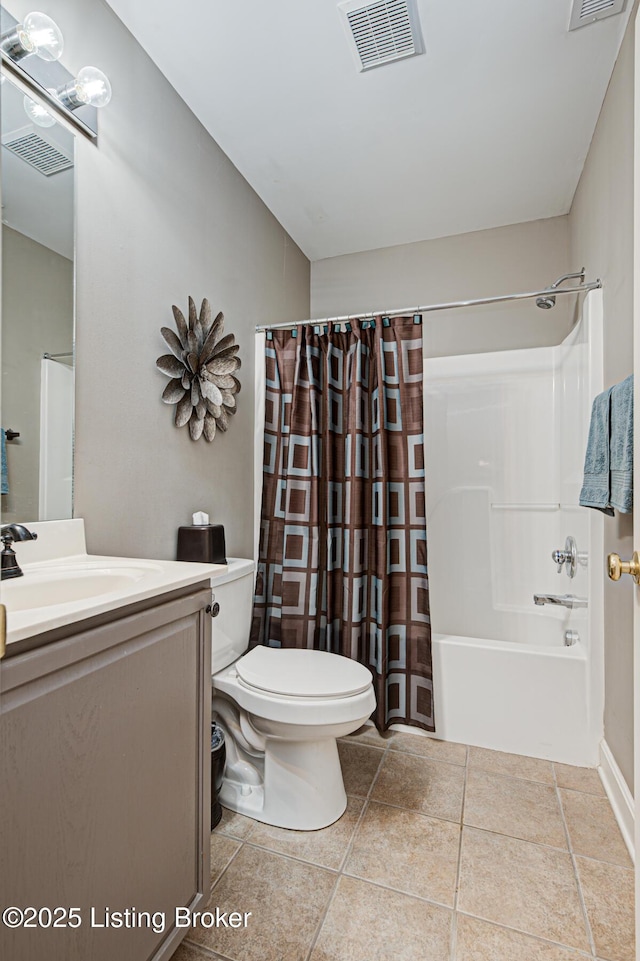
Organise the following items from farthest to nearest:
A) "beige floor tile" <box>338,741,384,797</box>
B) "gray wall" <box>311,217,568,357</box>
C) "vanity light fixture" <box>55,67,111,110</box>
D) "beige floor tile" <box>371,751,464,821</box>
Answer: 1. "gray wall" <box>311,217,568,357</box>
2. "beige floor tile" <box>338,741,384,797</box>
3. "beige floor tile" <box>371,751,464,821</box>
4. "vanity light fixture" <box>55,67,111,110</box>

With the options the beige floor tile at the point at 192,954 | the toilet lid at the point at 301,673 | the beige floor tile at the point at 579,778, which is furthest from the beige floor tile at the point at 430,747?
the beige floor tile at the point at 192,954

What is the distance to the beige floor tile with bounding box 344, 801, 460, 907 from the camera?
1.31 m

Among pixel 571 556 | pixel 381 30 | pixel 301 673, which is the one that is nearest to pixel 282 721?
pixel 301 673

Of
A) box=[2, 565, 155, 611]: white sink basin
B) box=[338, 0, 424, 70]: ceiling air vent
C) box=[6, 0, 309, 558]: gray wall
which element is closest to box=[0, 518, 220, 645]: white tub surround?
box=[2, 565, 155, 611]: white sink basin

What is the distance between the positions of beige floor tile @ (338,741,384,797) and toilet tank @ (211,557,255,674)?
563mm

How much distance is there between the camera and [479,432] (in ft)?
8.54

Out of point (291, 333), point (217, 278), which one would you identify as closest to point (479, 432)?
point (291, 333)

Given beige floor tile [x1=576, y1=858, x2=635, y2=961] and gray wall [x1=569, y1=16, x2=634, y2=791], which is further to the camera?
gray wall [x1=569, y1=16, x2=634, y2=791]

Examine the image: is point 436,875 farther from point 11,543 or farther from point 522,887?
point 11,543

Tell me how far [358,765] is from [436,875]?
Result: 1.75 feet

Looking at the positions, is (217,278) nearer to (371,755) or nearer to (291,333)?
(291,333)

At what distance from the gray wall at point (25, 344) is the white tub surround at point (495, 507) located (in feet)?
5.25

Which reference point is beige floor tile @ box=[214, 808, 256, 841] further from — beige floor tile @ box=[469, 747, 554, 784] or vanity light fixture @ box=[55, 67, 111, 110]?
vanity light fixture @ box=[55, 67, 111, 110]

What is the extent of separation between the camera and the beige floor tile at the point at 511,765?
1.79m
